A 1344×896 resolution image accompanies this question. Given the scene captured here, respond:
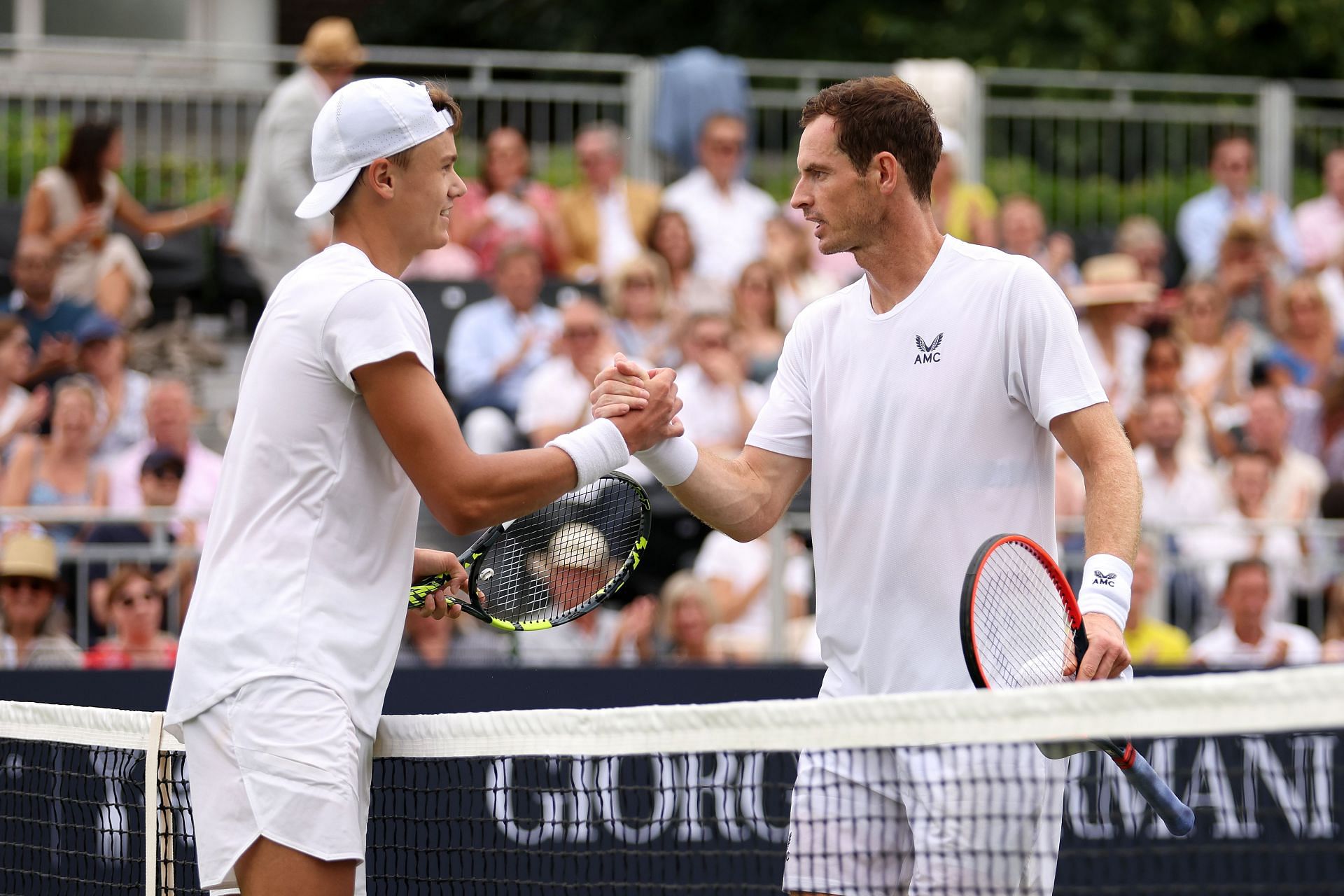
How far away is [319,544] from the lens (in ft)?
11.2

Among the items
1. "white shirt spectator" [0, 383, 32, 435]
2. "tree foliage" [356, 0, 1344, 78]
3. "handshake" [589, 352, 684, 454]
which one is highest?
"tree foliage" [356, 0, 1344, 78]

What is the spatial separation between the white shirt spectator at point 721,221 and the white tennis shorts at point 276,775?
7.67m

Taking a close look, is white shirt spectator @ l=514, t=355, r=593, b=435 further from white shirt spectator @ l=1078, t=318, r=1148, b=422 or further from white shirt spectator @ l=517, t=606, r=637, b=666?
white shirt spectator @ l=1078, t=318, r=1148, b=422

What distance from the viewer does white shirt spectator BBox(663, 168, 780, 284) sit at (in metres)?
11.0

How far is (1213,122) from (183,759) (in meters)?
11.1

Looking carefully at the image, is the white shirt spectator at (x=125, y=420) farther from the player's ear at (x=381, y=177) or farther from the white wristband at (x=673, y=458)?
the player's ear at (x=381, y=177)

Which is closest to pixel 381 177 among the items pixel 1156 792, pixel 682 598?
pixel 1156 792

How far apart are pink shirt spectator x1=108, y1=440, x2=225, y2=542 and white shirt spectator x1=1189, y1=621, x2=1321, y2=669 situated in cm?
457

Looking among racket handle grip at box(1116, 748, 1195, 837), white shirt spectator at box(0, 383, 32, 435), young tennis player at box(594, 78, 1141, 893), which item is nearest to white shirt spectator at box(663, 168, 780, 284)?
white shirt spectator at box(0, 383, 32, 435)

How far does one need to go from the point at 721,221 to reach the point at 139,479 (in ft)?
12.8

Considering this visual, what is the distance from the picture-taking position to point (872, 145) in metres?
4.11

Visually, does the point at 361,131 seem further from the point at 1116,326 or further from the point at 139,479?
the point at 1116,326

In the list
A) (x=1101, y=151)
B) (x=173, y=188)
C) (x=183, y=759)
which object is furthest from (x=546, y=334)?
(x=183, y=759)

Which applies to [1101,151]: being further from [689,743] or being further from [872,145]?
[689,743]
